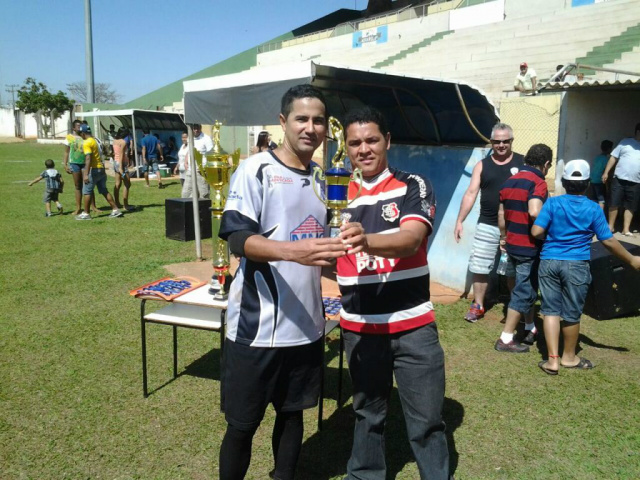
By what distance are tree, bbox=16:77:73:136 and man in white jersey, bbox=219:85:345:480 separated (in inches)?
2298

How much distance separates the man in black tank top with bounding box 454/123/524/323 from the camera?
16.7 feet

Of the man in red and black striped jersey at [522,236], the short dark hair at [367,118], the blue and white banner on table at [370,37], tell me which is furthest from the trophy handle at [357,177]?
the blue and white banner on table at [370,37]

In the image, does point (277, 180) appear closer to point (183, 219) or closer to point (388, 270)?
point (388, 270)

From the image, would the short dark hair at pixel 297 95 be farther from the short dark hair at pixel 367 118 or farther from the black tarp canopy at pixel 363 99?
the black tarp canopy at pixel 363 99

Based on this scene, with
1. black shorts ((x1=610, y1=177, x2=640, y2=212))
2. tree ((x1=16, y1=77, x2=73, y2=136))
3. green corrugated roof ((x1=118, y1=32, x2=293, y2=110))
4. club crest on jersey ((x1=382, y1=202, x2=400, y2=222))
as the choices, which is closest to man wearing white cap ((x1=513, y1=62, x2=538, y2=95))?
black shorts ((x1=610, y1=177, x2=640, y2=212))

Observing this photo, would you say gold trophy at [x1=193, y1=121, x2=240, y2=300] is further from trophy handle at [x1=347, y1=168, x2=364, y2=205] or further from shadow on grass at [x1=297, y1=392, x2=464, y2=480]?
trophy handle at [x1=347, y1=168, x2=364, y2=205]

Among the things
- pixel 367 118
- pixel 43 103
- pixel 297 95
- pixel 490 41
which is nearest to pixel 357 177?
pixel 367 118

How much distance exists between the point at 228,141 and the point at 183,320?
27541 millimetres

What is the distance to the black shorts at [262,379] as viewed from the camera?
224cm

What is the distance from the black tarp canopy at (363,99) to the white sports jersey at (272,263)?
124 inches

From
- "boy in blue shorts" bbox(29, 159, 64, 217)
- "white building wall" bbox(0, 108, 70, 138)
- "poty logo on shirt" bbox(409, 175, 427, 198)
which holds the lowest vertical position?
"boy in blue shorts" bbox(29, 159, 64, 217)

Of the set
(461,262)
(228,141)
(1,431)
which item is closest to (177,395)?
→ (1,431)

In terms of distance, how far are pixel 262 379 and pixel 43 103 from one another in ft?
201

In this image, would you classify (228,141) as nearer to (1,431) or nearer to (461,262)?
(461,262)
